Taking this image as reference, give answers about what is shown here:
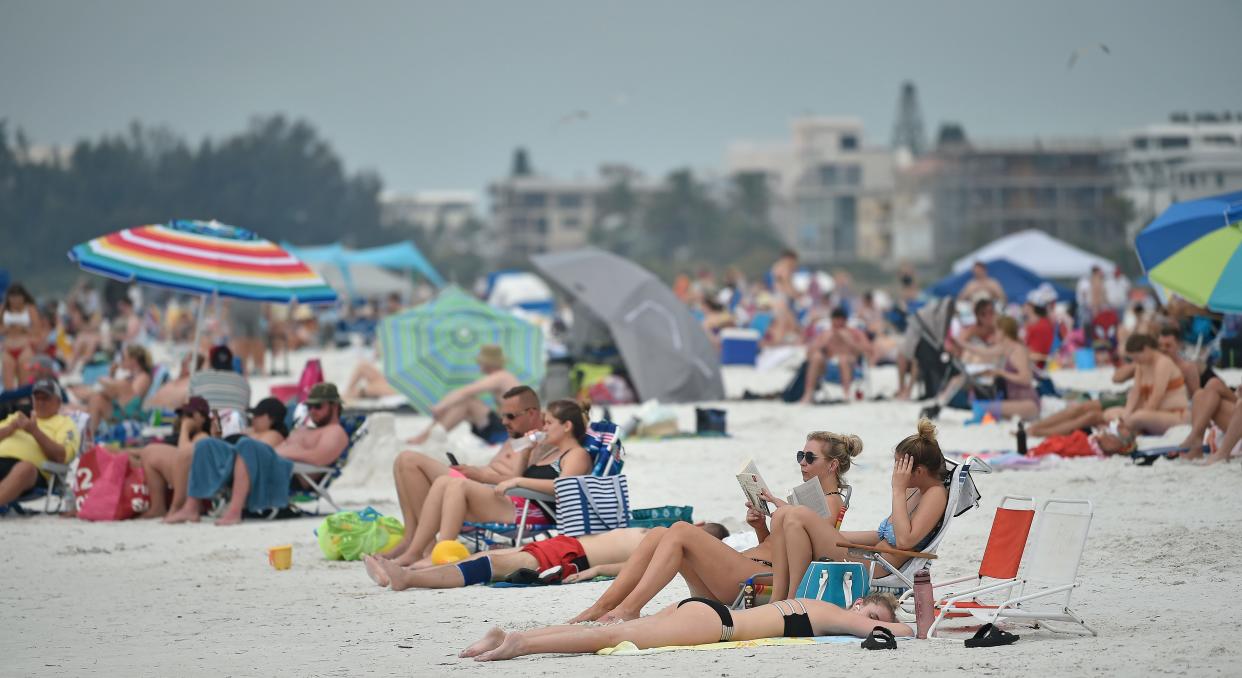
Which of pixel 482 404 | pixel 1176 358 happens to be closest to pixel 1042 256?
pixel 482 404

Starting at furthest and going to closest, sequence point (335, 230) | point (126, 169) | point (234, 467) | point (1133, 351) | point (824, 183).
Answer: point (824, 183) → point (335, 230) → point (126, 169) → point (1133, 351) → point (234, 467)

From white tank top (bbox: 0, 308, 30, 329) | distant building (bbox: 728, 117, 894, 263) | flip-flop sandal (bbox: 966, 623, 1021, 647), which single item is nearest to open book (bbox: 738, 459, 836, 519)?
flip-flop sandal (bbox: 966, 623, 1021, 647)

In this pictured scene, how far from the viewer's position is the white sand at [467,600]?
4.88 metres

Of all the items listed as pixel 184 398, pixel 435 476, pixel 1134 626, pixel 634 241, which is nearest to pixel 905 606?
pixel 1134 626

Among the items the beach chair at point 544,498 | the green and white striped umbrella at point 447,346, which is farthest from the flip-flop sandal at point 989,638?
the green and white striped umbrella at point 447,346

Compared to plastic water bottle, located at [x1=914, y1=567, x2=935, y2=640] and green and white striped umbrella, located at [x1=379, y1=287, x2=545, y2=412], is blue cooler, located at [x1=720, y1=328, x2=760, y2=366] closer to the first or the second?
green and white striped umbrella, located at [x1=379, y1=287, x2=545, y2=412]

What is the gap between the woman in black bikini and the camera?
6.96 m

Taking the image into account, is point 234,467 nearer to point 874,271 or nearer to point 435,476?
point 435,476

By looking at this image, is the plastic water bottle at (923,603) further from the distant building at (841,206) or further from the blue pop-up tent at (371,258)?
the distant building at (841,206)

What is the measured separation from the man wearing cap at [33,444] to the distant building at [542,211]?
110509 mm

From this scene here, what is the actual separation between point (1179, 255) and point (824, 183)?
338 ft

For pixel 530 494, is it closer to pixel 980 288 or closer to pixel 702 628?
pixel 702 628

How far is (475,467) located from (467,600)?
106cm

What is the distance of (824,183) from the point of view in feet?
364
